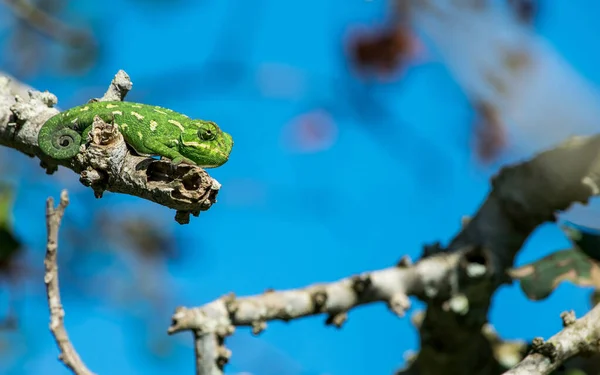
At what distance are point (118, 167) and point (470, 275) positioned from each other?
197 centimetres

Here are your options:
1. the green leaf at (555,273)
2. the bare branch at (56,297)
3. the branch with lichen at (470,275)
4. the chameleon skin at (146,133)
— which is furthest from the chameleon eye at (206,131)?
the green leaf at (555,273)

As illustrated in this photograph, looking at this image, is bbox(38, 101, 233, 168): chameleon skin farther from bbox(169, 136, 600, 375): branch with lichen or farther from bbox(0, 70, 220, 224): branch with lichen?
bbox(169, 136, 600, 375): branch with lichen

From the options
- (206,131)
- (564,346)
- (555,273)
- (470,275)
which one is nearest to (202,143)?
(206,131)

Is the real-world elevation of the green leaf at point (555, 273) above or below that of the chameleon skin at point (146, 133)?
below

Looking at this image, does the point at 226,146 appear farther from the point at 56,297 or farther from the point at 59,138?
the point at 56,297

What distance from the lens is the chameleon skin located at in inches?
85.9

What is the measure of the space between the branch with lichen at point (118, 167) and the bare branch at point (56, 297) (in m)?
0.22

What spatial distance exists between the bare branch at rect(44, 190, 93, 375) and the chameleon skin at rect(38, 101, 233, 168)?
0.35 metres

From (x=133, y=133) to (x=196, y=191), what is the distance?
551 mm

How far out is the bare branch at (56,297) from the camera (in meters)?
2.38

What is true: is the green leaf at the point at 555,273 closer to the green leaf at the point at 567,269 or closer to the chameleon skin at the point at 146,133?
the green leaf at the point at 567,269

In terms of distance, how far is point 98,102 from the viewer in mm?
2326

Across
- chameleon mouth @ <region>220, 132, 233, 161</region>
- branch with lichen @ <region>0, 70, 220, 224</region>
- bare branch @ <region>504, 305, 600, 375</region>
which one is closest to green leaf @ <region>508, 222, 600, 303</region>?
bare branch @ <region>504, 305, 600, 375</region>

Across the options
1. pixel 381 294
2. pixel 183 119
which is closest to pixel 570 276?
pixel 381 294
